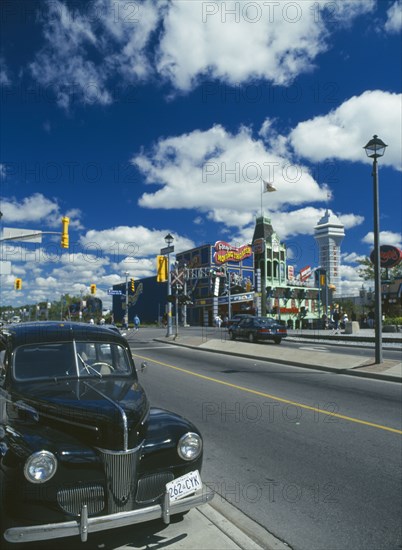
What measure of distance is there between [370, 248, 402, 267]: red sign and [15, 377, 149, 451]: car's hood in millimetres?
36256

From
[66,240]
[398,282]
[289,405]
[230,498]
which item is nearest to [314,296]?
[398,282]

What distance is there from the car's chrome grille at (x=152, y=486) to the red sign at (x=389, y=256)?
120 ft

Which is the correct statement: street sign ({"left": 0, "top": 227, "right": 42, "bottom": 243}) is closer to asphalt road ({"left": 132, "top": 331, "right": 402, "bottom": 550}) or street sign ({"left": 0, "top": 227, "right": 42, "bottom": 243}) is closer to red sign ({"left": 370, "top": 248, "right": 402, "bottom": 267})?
asphalt road ({"left": 132, "top": 331, "right": 402, "bottom": 550})

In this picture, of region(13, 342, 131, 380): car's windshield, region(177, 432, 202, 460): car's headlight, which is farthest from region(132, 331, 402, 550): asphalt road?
region(13, 342, 131, 380): car's windshield

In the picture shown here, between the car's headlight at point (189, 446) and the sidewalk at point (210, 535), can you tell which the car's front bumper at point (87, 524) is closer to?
the sidewalk at point (210, 535)

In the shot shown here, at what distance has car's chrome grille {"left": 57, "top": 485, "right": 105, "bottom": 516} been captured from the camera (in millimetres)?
3521

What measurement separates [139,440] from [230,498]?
5.53 ft

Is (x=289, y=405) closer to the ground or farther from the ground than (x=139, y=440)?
closer to the ground

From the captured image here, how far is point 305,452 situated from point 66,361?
361cm

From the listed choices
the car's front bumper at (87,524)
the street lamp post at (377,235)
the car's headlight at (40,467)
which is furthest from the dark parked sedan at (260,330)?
the car's headlight at (40,467)

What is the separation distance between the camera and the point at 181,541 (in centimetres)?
378

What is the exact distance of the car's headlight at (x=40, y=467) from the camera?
3451 mm

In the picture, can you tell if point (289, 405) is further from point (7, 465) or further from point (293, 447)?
point (7, 465)

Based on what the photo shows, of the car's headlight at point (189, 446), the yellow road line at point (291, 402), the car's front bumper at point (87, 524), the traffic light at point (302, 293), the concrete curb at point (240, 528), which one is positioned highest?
the traffic light at point (302, 293)
